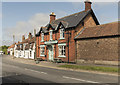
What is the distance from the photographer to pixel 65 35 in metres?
27.3

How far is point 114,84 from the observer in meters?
9.26

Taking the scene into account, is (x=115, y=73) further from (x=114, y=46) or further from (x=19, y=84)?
(x=19, y=84)

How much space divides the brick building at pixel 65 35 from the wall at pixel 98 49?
1.54 meters

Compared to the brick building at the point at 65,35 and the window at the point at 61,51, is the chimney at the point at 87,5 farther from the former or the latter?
the window at the point at 61,51

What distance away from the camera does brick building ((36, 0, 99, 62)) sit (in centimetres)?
2600

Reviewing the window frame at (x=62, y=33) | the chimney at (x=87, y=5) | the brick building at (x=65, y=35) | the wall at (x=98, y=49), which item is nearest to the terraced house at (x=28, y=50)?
the brick building at (x=65, y=35)

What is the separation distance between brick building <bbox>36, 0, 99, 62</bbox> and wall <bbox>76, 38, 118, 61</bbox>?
5.04 feet

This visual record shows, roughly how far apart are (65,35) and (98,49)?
25.6 feet

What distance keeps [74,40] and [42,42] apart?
35.6 ft

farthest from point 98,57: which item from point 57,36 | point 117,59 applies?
point 57,36

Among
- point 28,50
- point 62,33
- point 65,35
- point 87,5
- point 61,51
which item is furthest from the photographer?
point 28,50

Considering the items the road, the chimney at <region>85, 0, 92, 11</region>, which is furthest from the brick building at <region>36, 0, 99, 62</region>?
the road

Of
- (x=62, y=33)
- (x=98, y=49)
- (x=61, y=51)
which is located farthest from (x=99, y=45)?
(x=62, y=33)

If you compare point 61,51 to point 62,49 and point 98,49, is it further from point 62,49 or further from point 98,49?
point 98,49
